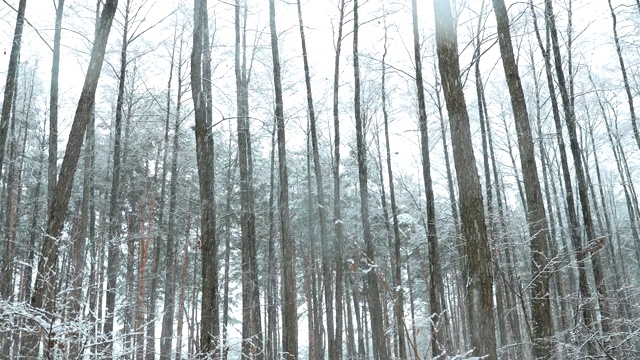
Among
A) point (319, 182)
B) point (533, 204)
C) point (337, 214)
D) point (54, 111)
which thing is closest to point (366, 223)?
point (337, 214)

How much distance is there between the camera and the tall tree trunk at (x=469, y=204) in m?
5.25

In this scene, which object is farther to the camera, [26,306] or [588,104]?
[588,104]

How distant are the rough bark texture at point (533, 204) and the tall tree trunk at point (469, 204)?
189 centimetres

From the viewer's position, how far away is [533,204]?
7633 mm

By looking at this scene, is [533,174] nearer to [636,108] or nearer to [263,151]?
[636,108]

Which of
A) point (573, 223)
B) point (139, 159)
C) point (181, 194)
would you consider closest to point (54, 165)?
point (139, 159)

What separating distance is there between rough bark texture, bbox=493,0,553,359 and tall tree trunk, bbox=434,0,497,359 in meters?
1.89

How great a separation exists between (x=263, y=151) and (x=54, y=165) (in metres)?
16.7

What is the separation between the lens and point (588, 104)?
21.7m

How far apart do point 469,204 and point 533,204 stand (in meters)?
2.66

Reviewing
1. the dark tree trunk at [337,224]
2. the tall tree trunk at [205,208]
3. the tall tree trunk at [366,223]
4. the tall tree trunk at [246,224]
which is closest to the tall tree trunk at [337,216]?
the dark tree trunk at [337,224]

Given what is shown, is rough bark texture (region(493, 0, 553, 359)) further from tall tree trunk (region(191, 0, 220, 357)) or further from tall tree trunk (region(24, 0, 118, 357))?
tall tree trunk (region(24, 0, 118, 357))

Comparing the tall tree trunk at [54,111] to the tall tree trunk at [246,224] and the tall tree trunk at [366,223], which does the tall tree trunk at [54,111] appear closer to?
the tall tree trunk at [246,224]

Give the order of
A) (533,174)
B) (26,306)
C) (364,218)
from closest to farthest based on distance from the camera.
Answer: (26,306) → (533,174) → (364,218)
